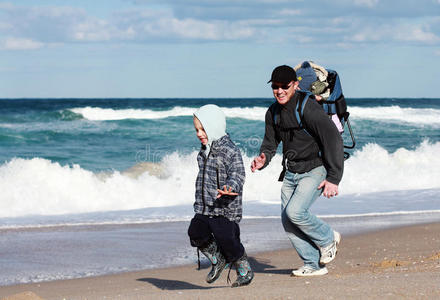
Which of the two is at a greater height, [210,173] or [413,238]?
[210,173]

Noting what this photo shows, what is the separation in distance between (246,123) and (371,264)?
26893 mm

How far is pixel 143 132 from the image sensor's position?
91.1 ft

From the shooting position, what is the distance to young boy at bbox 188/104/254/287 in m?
4.66

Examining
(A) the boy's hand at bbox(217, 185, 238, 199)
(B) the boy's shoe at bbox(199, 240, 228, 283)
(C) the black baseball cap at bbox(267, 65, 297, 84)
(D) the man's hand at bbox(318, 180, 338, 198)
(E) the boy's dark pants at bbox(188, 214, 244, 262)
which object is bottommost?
(B) the boy's shoe at bbox(199, 240, 228, 283)

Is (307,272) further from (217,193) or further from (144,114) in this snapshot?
(144,114)

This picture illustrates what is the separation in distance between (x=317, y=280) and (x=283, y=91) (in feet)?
4.57

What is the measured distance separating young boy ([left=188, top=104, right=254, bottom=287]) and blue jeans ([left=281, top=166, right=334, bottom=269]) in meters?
0.61

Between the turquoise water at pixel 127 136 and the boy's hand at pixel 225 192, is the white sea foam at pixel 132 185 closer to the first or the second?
the turquoise water at pixel 127 136

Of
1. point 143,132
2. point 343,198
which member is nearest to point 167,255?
point 343,198

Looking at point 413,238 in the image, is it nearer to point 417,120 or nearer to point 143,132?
point 143,132

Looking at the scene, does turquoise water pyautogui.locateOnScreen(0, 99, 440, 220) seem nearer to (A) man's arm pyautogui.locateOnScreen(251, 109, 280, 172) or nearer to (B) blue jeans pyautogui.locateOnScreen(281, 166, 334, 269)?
(B) blue jeans pyautogui.locateOnScreen(281, 166, 334, 269)

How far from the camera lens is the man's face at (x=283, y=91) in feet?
16.3

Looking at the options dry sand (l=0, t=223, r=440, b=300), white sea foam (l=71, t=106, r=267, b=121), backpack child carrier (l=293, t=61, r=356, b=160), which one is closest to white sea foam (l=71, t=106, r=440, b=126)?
white sea foam (l=71, t=106, r=267, b=121)

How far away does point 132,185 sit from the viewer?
43.1 feet
